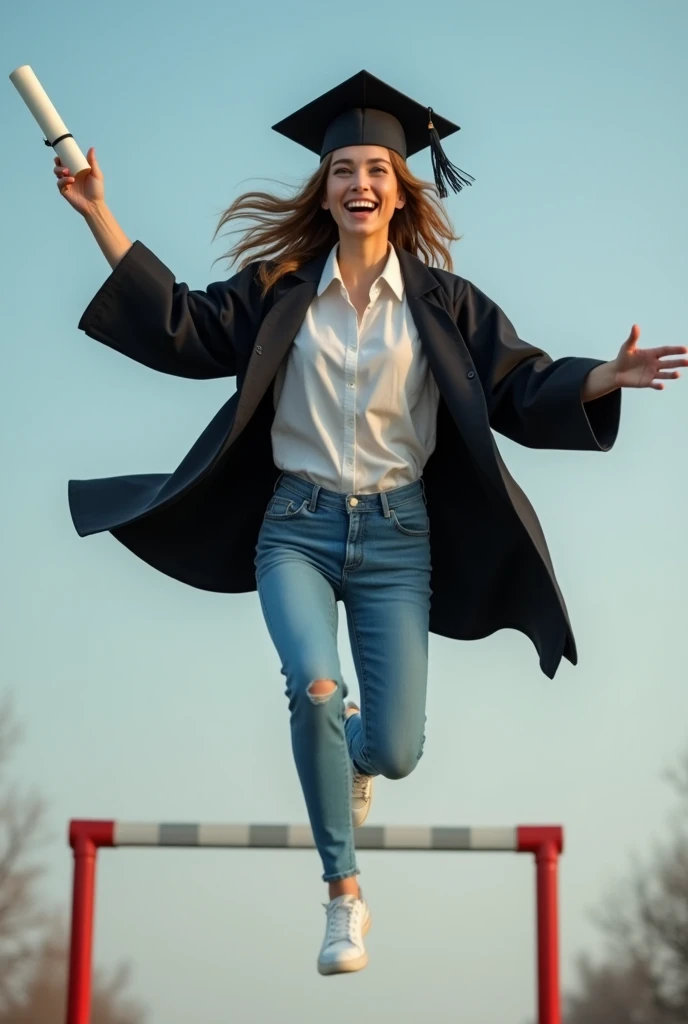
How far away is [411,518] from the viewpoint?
492 cm

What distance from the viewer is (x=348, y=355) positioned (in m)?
4.90

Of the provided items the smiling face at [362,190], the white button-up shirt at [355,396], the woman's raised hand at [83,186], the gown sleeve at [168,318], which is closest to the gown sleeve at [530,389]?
the white button-up shirt at [355,396]

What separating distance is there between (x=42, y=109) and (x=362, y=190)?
3.53ft

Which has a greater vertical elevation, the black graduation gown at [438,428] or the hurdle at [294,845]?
the black graduation gown at [438,428]

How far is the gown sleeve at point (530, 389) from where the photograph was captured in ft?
16.3

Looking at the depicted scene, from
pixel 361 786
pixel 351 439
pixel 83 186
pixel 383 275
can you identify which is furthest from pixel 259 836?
pixel 83 186

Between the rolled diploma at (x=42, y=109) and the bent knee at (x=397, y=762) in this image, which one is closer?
the bent knee at (x=397, y=762)

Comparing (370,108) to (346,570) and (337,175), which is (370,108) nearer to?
(337,175)

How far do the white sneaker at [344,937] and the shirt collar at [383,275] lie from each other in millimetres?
1942

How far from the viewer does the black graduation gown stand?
4961mm

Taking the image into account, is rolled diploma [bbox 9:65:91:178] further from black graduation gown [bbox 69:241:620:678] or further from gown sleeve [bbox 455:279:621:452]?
gown sleeve [bbox 455:279:621:452]

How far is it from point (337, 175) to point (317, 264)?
0.30m

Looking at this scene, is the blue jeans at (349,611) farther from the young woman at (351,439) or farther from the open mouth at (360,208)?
the open mouth at (360,208)

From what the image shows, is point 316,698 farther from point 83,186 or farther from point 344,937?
point 83,186
